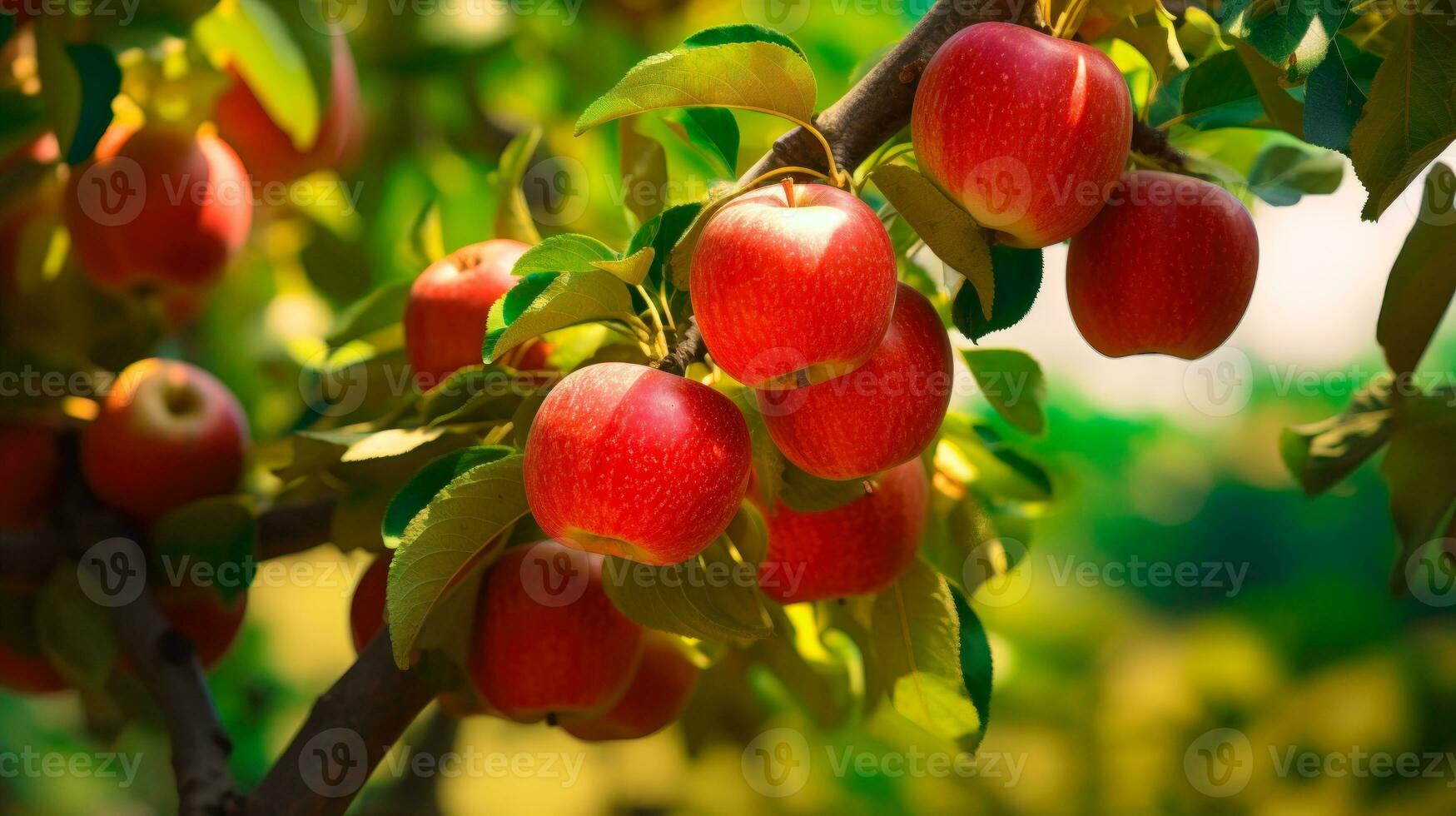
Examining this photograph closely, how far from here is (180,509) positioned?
1004 mm

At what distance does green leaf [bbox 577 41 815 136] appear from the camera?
23.8 inches

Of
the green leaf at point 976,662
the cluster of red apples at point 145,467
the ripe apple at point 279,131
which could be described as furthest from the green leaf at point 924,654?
the ripe apple at point 279,131

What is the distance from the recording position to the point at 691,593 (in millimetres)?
713

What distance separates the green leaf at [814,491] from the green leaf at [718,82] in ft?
0.72

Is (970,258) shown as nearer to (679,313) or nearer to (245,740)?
(679,313)

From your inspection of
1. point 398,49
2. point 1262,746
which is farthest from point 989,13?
point 1262,746

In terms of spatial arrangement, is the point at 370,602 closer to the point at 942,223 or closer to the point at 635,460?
the point at 635,460

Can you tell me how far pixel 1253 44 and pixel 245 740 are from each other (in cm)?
176

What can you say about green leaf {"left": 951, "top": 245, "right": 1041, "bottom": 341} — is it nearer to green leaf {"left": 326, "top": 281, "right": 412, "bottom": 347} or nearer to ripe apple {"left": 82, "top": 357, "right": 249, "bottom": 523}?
green leaf {"left": 326, "top": 281, "right": 412, "bottom": 347}

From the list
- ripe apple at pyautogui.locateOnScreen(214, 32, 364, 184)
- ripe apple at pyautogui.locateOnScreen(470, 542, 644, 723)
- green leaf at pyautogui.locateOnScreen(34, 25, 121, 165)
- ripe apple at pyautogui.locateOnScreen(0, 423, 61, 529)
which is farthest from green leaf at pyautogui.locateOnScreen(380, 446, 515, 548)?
ripe apple at pyautogui.locateOnScreen(214, 32, 364, 184)

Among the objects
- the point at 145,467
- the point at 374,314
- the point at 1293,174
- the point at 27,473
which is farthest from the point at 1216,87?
the point at 27,473

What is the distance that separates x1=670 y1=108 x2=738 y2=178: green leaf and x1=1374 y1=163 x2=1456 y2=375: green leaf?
49 cm

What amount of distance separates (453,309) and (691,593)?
0.32 metres

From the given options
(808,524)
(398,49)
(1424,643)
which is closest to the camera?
(808,524)
